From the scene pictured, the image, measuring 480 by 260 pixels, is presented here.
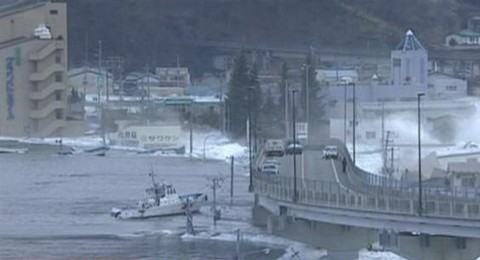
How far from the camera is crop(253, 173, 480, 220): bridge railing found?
1323cm

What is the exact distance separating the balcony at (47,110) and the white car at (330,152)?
9712 millimetres

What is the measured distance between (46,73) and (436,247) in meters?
15.4

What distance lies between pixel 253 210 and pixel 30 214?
8.08ft

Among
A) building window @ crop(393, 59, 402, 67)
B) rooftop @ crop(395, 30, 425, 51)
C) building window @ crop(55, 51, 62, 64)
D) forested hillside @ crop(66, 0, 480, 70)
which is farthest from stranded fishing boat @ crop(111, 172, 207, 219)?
forested hillside @ crop(66, 0, 480, 70)

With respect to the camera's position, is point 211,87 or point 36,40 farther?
point 211,87

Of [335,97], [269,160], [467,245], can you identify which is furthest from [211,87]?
[467,245]

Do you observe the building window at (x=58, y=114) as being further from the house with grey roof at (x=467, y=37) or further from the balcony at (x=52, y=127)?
the house with grey roof at (x=467, y=37)

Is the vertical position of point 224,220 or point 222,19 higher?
point 222,19

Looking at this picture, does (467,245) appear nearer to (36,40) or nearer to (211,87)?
(36,40)

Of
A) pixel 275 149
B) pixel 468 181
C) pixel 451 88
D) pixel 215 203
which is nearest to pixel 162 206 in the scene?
pixel 215 203

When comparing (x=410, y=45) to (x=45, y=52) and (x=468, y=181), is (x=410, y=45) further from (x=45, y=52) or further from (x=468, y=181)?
(x=468, y=181)

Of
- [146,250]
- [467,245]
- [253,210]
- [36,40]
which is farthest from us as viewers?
[36,40]

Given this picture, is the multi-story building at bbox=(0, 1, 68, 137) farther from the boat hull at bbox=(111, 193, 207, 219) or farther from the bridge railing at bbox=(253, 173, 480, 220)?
the bridge railing at bbox=(253, 173, 480, 220)

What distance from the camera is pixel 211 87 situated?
1321 inches
